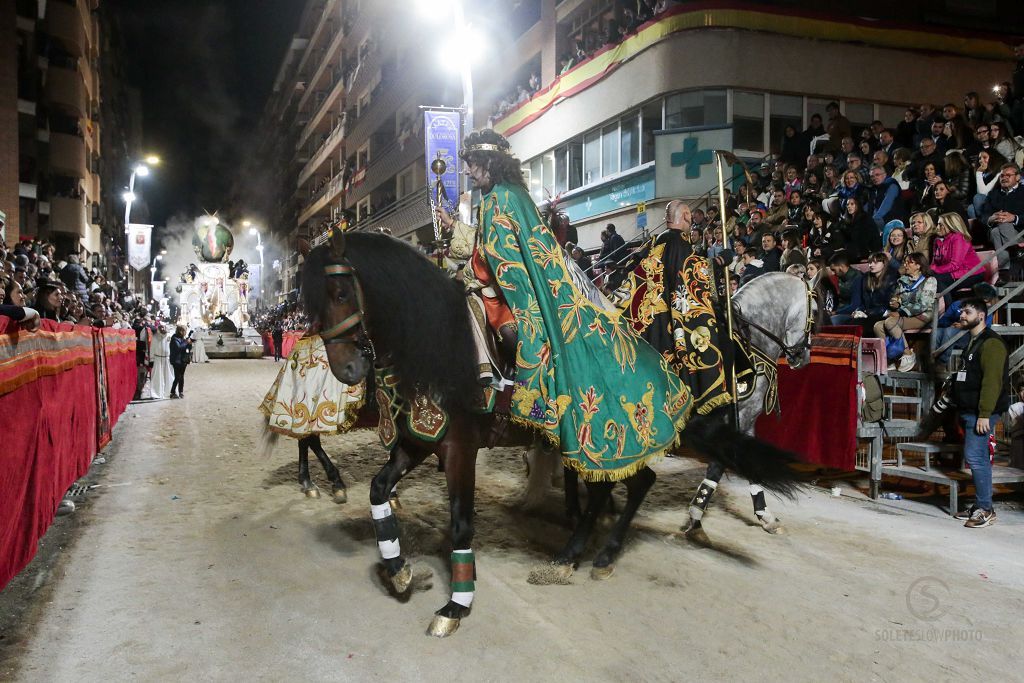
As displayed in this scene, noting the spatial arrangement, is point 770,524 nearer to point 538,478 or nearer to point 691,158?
point 538,478

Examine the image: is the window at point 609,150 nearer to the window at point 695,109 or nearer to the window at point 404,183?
the window at point 695,109

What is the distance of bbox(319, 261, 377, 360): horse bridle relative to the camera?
356cm

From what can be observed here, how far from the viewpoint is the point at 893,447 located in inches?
306

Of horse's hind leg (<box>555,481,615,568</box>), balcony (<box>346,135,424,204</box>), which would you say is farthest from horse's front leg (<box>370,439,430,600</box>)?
balcony (<box>346,135,424,204</box>)

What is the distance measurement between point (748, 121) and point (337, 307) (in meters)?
16.9

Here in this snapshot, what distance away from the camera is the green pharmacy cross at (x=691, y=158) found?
17.1 m

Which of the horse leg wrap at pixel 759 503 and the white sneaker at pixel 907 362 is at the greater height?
the white sneaker at pixel 907 362

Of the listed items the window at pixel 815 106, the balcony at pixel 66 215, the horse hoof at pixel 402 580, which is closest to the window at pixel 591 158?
the window at pixel 815 106

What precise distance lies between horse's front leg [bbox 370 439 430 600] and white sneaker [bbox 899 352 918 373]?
6.26 m

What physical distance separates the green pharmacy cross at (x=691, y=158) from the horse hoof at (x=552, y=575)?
14796 mm

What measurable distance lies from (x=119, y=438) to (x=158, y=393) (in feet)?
22.5

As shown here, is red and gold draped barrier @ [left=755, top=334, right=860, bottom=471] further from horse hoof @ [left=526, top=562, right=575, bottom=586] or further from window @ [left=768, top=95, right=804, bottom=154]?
window @ [left=768, top=95, right=804, bottom=154]

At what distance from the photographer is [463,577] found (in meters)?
3.73

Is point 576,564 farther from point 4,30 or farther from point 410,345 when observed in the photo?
point 4,30
